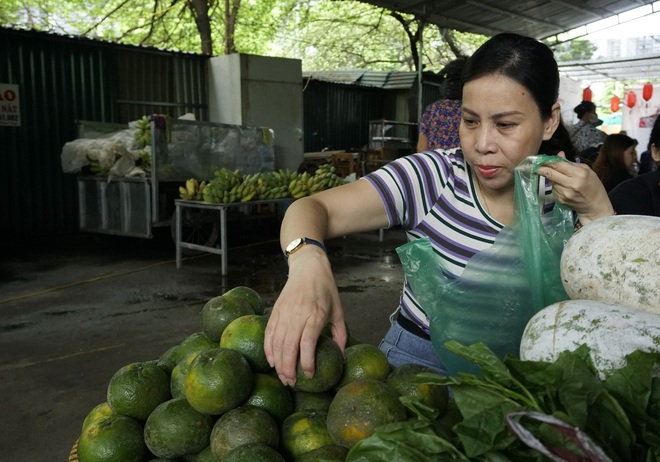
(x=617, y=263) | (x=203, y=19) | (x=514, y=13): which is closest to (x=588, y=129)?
Answer: (x=514, y=13)

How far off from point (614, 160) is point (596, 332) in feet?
17.6

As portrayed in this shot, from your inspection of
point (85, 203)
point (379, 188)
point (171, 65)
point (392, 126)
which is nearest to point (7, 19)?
point (171, 65)

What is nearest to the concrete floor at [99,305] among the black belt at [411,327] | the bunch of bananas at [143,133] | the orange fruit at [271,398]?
the bunch of bananas at [143,133]

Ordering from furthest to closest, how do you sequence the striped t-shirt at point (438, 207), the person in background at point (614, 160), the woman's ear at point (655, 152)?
the person in background at point (614, 160)
the woman's ear at point (655, 152)
the striped t-shirt at point (438, 207)

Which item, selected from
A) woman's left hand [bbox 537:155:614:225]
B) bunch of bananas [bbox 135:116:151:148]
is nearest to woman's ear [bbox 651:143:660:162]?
woman's left hand [bbox 537:155:614:225]

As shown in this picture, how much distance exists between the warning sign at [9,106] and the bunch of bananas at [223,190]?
3.44m

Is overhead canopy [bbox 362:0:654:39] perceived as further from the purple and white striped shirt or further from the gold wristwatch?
the gold wristwatch

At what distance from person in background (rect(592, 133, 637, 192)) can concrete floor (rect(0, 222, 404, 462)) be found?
2391 millimetres

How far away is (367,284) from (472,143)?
16.2 ft

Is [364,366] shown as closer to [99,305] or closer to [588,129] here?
[99,305]

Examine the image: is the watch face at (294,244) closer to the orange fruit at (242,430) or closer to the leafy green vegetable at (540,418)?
the orange fruit at (242,430)

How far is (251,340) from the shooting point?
1264 mm

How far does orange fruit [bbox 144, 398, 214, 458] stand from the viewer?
115 centimetres

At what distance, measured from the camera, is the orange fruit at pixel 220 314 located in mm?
1410
